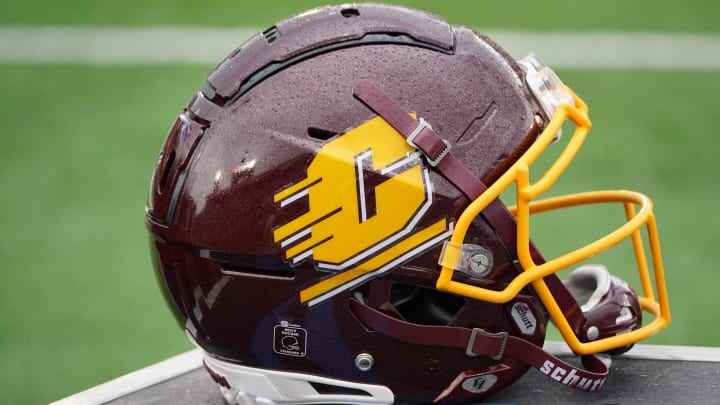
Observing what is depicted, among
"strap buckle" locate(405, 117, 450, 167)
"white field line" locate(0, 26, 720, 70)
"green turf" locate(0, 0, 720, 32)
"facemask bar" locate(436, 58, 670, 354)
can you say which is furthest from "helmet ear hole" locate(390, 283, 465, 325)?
"green turf" locate(0, 0, 720, 32)

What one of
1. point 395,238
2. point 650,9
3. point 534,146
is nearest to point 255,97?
point 395,238

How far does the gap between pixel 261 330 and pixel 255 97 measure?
40 cm

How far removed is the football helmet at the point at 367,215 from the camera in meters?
1.78

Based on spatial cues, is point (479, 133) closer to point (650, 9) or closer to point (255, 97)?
point (255, 97)

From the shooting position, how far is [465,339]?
1854mm

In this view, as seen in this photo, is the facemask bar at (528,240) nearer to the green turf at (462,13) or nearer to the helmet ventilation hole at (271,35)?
the helmet ventilation hole at (271,35)

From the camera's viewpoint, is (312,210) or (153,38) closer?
(312,210)

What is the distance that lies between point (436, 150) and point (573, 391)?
24.3 inches

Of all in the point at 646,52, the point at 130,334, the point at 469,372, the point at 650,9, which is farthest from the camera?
Answer: the point at 650,9

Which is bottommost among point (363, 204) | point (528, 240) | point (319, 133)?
point (528, 240)

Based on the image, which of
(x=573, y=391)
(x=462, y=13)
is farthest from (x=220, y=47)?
(x=573, y=391)

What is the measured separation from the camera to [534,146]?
5.89ft

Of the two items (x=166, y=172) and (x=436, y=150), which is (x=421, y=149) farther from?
(x=166, y=172)

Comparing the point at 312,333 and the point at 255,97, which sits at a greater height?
the point at 255,97
